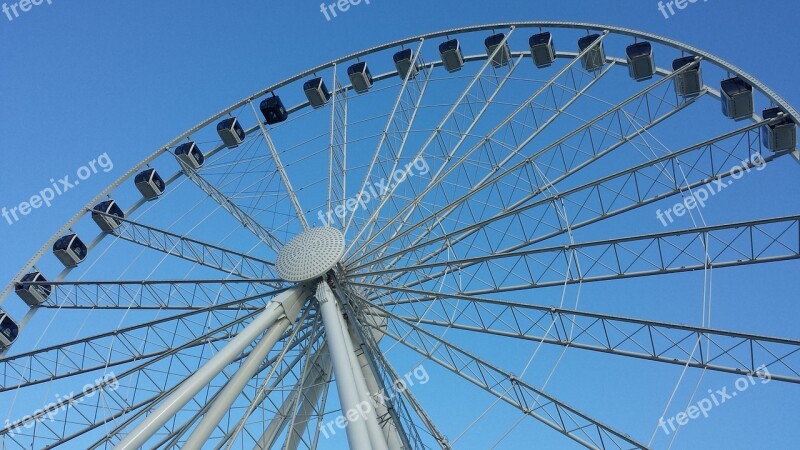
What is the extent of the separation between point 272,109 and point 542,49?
9.66 meters

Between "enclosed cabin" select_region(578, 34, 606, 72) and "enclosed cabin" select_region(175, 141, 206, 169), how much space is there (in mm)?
13493

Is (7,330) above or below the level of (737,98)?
below

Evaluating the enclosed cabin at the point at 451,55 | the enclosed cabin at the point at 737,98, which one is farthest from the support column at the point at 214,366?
the enclosed cabin at the point at 737,98

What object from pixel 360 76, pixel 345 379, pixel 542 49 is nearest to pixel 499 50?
pixel 542 49

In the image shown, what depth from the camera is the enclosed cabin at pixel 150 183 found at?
28.5 metres

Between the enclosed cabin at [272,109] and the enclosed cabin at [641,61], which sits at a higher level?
the enclosed cabin at [272,109]

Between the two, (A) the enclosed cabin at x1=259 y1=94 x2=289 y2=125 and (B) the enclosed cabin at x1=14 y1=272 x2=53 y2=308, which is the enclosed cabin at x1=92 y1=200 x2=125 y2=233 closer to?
(B) the enclosed cabin at x1=14 y1=272 x2=53 y2=308

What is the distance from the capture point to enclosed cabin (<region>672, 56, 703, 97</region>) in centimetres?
2419

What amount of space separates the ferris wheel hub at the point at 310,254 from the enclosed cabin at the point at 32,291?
9.37 metres

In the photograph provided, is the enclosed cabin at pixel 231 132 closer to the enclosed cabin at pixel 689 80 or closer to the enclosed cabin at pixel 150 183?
the enclosed cabin at pixel 150 183

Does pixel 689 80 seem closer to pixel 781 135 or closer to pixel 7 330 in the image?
pixel 781 135

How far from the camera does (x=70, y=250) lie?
27.7 m

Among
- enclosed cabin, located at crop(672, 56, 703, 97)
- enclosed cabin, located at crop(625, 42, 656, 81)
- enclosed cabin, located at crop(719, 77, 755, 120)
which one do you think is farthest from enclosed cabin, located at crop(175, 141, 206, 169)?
enclosed cabin, located at crop(719, 77, 755, 120)

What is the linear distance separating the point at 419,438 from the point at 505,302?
367cm
